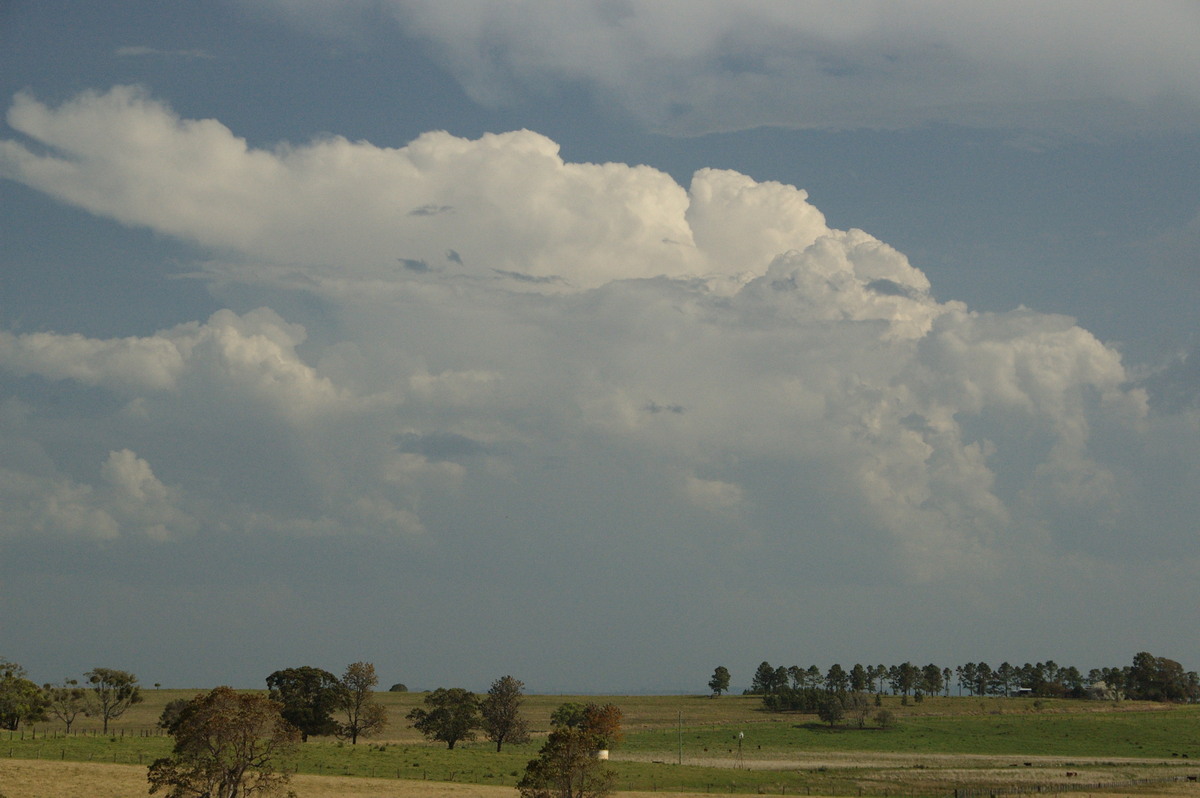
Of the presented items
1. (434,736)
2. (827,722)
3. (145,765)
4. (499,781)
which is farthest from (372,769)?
(827,722)

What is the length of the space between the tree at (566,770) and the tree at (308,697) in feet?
189

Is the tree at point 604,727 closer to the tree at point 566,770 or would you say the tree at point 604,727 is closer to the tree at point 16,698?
the tree at point 566,770

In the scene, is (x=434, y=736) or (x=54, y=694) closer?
(x=434, y=736)

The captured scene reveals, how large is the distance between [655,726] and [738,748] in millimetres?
39505

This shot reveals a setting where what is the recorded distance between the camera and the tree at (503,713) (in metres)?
119

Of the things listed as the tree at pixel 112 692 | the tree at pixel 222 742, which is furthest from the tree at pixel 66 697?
the tree at pixel 222 742

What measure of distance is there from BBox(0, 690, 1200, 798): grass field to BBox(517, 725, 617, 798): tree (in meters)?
22.5

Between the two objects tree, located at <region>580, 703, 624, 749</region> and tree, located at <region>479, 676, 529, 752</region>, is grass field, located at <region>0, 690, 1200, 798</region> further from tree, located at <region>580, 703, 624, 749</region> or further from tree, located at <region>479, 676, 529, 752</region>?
tree, located at <region>580, 703, 624, 749</region>

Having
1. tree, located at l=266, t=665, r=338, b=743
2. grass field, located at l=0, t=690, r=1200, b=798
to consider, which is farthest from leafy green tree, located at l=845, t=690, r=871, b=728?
tree, located at l=266, t=665, r=338, b=743

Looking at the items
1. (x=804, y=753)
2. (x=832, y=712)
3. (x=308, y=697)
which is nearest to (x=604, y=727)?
(x=308, y=697)

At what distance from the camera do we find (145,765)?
254 ft

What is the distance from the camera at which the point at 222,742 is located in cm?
4691

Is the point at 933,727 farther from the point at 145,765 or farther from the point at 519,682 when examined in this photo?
the point at 145,765

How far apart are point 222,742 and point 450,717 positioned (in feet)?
240
